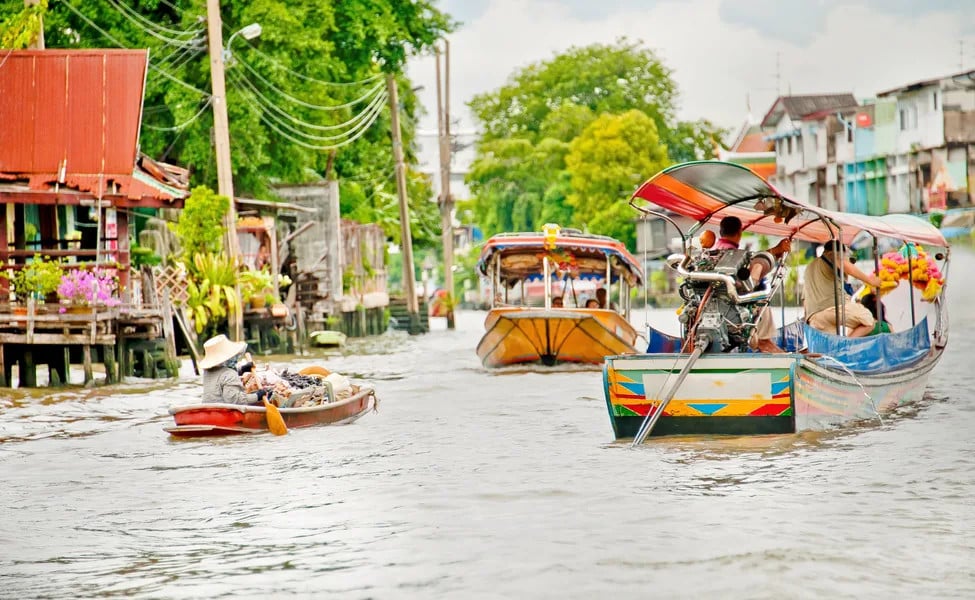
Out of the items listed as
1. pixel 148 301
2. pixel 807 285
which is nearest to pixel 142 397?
pixel 148 301

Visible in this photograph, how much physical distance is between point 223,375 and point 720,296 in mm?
5442

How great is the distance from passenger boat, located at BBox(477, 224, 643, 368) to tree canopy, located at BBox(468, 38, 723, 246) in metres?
44.3

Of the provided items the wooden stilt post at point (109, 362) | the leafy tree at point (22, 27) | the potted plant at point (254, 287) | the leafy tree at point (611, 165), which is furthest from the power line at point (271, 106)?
the leafy tree at point (611, 165)

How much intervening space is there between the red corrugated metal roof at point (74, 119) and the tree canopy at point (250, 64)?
6.10 metres

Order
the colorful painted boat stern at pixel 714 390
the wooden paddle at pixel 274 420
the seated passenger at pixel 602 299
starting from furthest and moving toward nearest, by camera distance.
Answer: the seated passenger at pixel 602 299 → the wooden paddle at pixel 274 420 → the colorful painted boat stern at pixel 714 390

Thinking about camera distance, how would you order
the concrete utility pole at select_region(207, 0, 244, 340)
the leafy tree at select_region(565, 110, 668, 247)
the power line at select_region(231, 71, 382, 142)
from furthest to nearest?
1. the leafy tree at select_region(565, 110, 668, 247)
2. the power line at select_region(231, 71, 382, 142)
3. the concrete utility pole at select_region(207, 0, 244, 340)

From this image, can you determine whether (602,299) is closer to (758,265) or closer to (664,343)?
(664,343)

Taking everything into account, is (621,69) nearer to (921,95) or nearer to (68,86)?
(921,95)

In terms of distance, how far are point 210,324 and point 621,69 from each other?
5182 cm

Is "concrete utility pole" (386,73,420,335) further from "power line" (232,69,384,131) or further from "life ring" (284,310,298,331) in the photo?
"life ring" (284,310,298,331)

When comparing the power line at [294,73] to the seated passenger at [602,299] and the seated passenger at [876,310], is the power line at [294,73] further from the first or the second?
the seated passenger at [876,310]

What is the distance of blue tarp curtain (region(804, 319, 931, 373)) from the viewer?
1653 cm

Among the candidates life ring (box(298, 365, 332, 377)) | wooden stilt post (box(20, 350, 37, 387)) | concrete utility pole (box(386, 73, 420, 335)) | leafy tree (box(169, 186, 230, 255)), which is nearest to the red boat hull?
life ring (box(298, 365, 332, 377))

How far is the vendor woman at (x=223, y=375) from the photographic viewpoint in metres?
16.0
